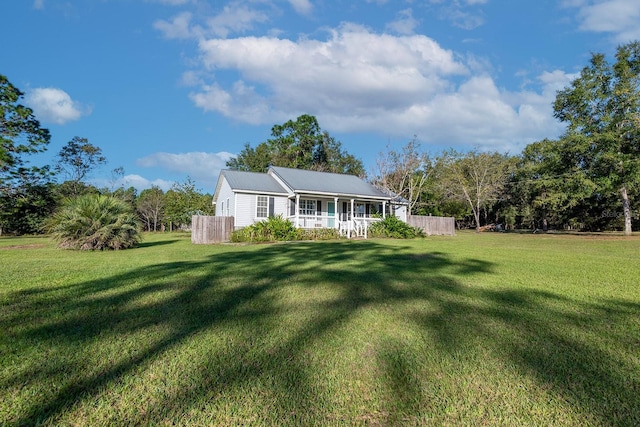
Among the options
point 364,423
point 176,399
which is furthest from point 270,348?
Result: point 364,423

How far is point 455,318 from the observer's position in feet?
12.0

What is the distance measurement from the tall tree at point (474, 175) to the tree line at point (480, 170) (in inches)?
5.0

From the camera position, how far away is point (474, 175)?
37.6 m

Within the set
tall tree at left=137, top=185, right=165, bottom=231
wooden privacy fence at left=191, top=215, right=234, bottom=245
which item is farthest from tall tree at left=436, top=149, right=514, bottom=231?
tall tree at left=137, top=185, right=165, bottom=231

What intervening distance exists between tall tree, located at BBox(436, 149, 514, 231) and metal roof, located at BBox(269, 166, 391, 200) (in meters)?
15.5

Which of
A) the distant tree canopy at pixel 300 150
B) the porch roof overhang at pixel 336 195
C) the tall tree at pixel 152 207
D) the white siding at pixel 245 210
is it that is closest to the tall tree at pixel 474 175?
the distant tree canopy at pixel 300 150

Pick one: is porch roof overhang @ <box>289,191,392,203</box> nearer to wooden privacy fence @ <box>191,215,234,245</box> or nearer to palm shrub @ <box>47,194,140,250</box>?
wooden privacy fence @ <box>191,215,234,245</box>

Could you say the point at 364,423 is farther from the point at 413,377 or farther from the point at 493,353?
the point at 493,353

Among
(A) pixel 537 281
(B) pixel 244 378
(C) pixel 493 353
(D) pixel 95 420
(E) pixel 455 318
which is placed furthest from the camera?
(A) pixel 537 281

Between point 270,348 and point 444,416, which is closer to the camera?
point 444,416

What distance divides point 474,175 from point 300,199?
80.4 feet

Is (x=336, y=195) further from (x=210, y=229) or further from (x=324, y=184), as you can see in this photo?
(x=210, y=229)

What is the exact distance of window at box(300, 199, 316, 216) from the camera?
2226 centimetres

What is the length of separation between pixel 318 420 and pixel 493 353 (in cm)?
168
